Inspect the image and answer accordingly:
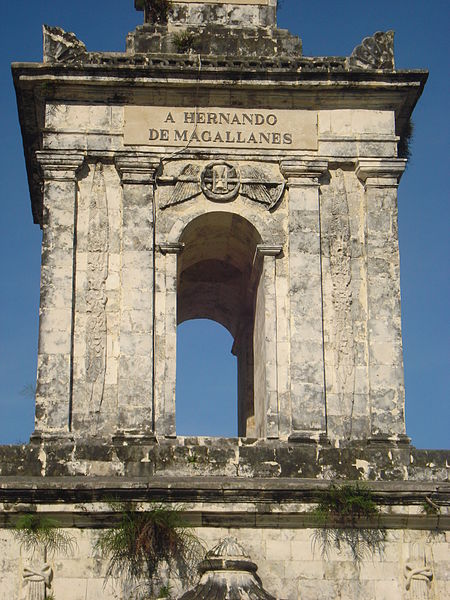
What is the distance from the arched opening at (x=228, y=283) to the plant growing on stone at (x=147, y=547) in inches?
94.2

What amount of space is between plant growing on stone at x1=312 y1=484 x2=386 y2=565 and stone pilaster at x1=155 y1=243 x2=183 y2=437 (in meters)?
2.32

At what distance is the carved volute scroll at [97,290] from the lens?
1823 centimetres

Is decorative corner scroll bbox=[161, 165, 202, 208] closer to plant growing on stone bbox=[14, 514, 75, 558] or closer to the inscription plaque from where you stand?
the inscription plaque

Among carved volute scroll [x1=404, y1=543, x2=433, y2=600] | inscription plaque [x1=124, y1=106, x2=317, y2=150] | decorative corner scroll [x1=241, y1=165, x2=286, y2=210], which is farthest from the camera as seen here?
inscription plaque [x1=124, y1=106, x2=317, y2=150]

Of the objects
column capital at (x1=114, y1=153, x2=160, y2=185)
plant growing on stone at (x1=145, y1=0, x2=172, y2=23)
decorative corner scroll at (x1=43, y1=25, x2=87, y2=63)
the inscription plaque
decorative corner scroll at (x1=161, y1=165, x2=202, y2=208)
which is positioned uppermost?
plant growing on stone at (x1=145, y1=0, x2=172, y2=23)

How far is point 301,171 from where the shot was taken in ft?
63.6

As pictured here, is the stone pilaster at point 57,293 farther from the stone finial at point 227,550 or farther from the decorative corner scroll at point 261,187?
the stone finial at point 227,550

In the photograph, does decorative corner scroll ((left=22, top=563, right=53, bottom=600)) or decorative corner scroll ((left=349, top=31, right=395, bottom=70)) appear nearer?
decorative corner scroll ((left=22, top=563, right=53, bottom=600))

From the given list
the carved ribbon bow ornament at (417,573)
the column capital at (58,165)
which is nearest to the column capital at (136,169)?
the column capital at (58,165)

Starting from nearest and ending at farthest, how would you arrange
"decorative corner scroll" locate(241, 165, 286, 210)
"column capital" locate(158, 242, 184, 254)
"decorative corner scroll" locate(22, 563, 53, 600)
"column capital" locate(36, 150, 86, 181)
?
"decorative corner scroll" locate(22, 563, 53, 600), "column capital" locate(158, 242, 184, 254), "column capital" locate(36, 150, 86, 181), "decorative corner scroll" locate(241, 165, 286, 210)

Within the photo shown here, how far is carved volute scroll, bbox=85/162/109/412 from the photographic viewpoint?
59.8 feet

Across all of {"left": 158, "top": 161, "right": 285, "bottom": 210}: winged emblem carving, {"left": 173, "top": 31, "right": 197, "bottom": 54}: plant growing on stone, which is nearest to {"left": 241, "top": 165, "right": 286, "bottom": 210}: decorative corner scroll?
{"left": 158, "top": 161, "right": 285, "bottom": 210}: winged emblem carving

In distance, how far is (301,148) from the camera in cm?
1955

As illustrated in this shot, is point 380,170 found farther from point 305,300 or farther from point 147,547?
point 147,547
